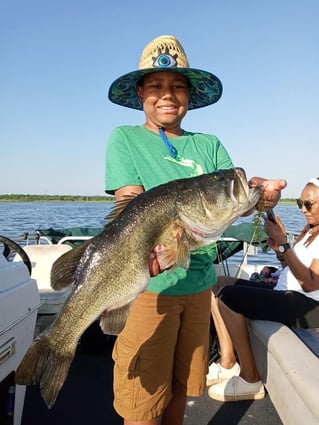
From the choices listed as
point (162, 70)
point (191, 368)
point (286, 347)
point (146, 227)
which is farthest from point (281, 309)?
point (162, 70)

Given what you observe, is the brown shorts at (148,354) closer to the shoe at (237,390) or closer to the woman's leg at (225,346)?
the shoe at (237,390)

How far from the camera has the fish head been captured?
2309mm

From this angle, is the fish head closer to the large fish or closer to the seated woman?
the large fish

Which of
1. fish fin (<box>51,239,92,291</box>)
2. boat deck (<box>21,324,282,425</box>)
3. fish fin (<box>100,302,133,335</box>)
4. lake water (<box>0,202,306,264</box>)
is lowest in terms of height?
lake water (<box>0,202,306,264</box>)

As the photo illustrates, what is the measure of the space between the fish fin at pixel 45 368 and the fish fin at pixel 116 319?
26 cm

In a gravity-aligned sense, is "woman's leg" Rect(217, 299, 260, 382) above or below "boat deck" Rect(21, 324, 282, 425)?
above

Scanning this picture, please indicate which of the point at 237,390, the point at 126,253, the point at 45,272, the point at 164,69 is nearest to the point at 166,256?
the point at 126,253

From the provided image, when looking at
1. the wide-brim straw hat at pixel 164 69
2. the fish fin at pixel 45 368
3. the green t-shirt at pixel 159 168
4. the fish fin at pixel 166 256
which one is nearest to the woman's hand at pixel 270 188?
the green t-shirt at pixel 159 168

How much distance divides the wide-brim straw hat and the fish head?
0.98 metres

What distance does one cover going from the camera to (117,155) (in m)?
2.64

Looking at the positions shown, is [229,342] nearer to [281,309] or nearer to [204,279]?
[281,309]

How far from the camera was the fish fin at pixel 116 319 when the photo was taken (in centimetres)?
223

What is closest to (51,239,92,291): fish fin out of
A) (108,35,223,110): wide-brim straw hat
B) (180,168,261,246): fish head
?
(180,168,261,246): fish head

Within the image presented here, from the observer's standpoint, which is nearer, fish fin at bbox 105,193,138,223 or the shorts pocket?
fish fin at bbox 105,193,138,223
